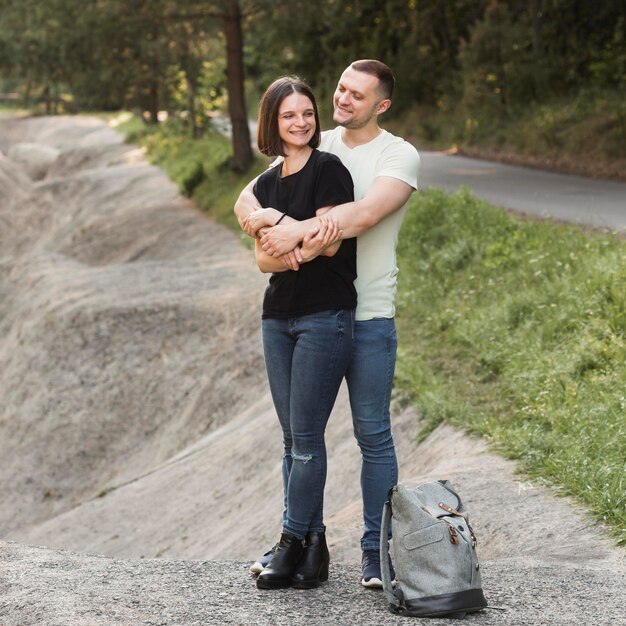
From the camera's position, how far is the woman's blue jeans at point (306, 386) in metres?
4.30

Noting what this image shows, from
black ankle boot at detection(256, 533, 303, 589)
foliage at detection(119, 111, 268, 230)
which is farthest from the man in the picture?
foliage at detection(119, 111, 268, 230)

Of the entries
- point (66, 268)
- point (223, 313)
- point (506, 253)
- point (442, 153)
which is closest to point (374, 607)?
point (506, 253)

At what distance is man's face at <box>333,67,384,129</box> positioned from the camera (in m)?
4.42

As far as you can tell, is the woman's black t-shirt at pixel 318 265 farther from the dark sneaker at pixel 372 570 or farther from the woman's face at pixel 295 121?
the dark sneaker at pixel 372 570

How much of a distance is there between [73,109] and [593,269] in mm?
65171

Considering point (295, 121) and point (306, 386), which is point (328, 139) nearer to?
point (295, 121)

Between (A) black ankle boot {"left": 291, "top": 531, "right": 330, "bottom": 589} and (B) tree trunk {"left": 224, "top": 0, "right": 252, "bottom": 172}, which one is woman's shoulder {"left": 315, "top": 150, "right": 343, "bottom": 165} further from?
(B) tree trunk {"left": 224, "top": 0, "right": 252, "bottom": 172}

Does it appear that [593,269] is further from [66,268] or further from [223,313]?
[66,268]

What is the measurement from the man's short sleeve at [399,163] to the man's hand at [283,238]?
1.31 ft

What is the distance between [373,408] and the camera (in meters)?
4.45

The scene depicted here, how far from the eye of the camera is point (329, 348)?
14.1ft

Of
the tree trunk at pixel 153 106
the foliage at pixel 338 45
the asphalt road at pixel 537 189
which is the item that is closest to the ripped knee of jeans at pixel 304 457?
the asphalt road at pixel 537 189

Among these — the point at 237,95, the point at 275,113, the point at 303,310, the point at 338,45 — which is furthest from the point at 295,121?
the point at 338,45

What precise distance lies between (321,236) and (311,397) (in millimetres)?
626
